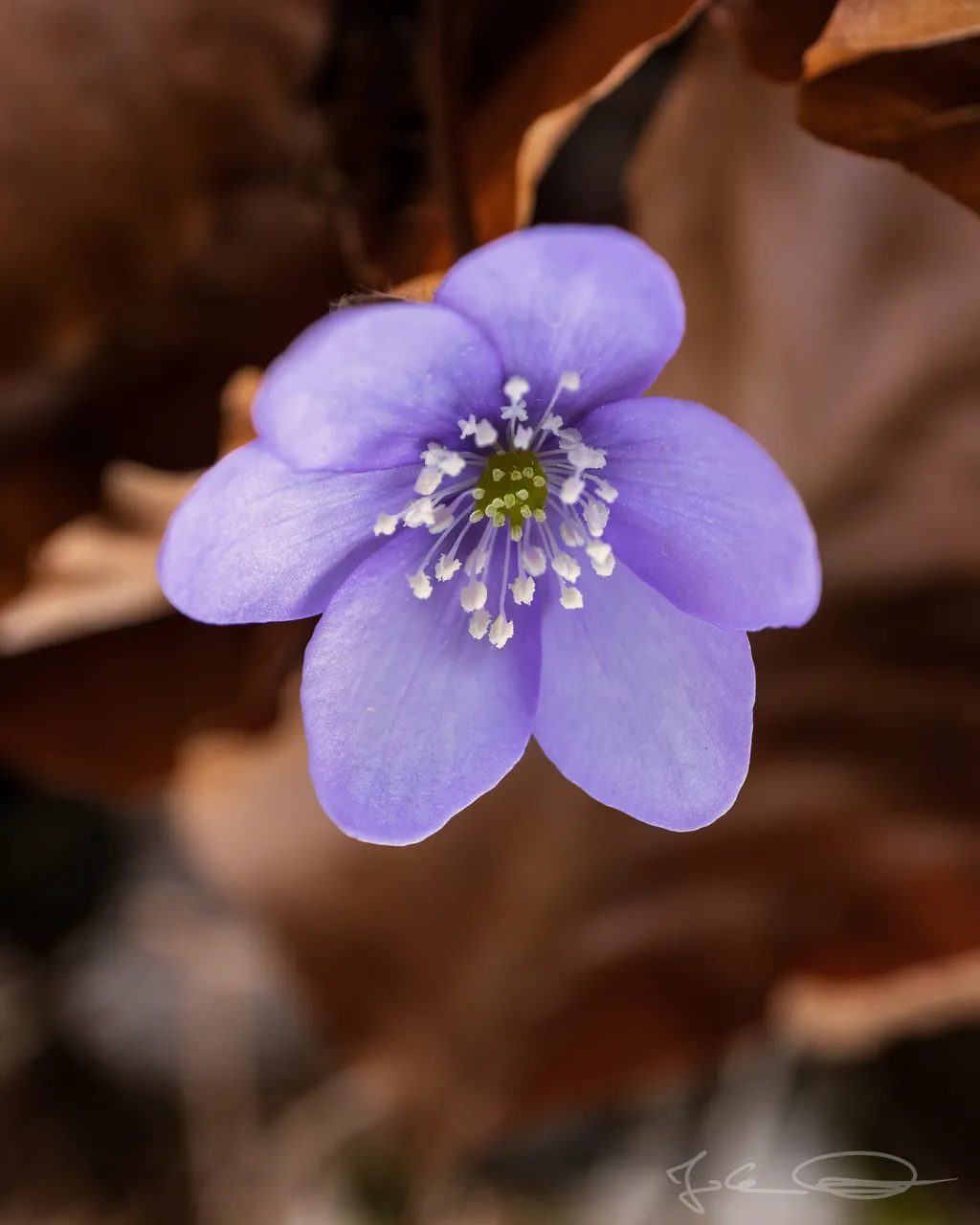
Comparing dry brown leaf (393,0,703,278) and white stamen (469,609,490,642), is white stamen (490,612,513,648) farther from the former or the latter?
dry brown leaf (393,0,703,278)

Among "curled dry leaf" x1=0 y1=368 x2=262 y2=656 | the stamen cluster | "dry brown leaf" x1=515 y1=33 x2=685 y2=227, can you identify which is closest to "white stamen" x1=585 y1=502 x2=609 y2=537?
the stamen cluster

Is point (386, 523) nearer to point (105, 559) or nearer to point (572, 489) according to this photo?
point (572, 489)

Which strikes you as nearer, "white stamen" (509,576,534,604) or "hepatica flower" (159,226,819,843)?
"hepatica flower" (159,226,819,843)

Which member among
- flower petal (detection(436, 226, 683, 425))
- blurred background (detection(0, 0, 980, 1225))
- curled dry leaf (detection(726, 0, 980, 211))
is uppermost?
curled dry leaf (detection(726, 0, 980, 211))
